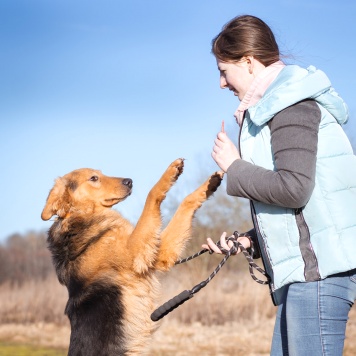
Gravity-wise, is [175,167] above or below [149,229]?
above

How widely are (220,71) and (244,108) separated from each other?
0.29 metres

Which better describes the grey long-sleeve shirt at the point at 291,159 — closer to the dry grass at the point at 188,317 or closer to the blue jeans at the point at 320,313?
the blue jeans at the point at 320,313

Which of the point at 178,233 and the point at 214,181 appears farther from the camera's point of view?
the point at 178,233

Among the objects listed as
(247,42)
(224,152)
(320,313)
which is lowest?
(320,313)

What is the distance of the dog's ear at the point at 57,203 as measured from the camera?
197 inches

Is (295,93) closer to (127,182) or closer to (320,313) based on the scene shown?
(320,313)

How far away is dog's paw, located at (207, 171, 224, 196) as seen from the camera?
4340mm

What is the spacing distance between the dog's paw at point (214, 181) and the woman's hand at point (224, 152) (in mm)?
1272

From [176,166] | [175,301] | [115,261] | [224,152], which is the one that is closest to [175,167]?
[176,166]

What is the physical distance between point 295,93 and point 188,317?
13479 millimetres

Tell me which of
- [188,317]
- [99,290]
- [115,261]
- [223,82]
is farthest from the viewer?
[188,317]

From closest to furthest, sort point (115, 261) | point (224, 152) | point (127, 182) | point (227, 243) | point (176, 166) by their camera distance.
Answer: point (224, 152) < point (227, 243) < point (176, 166) < point (115, 261) < point (127, 182)

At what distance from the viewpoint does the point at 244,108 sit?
3016 millimetres

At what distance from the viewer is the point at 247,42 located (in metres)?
3.00
